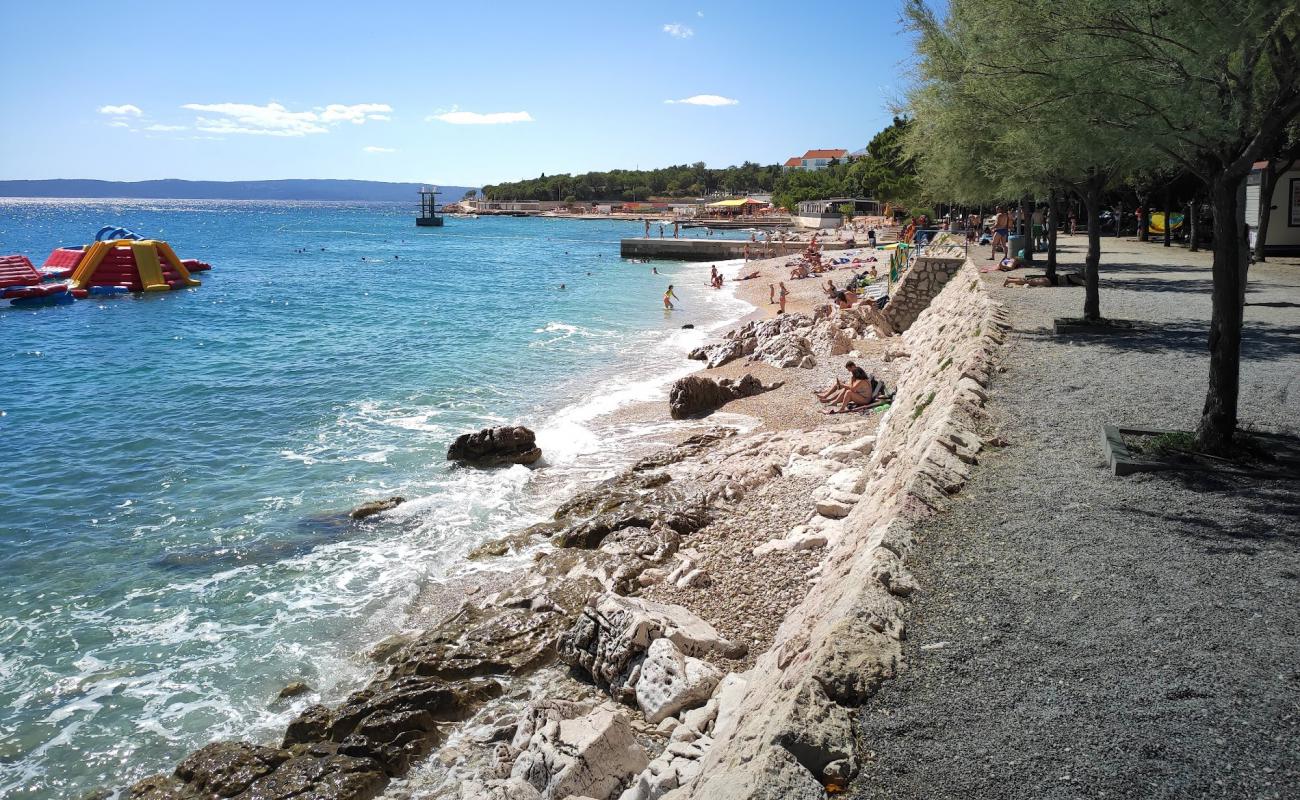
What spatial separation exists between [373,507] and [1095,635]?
1018cm

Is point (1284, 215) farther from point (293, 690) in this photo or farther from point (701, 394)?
point (293, 690)

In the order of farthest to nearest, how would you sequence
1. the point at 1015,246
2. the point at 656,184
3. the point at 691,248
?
1. the point at 656,184
2. the point at 691,248
3. the point at 1015,246

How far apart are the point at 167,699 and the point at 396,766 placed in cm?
306

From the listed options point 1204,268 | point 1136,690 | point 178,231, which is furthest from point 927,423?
point 178,231

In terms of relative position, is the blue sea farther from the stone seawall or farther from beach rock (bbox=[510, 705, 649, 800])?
the stone seawall

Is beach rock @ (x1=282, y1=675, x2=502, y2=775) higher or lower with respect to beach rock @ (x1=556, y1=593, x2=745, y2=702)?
lower

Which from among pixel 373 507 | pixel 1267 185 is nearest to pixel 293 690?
pixel 373 507

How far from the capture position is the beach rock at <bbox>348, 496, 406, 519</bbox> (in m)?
12.4

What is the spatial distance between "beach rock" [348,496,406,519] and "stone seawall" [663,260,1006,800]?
22.8ft

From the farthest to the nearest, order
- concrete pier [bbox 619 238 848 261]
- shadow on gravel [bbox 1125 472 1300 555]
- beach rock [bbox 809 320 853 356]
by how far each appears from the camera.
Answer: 1. concrete pier [bbox 619 238 848 261]
2. beach rock [bbox 809 320 853 356]
3. shadow on gravel [bbox 1125 472 1300 555]

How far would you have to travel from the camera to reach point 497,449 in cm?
1459

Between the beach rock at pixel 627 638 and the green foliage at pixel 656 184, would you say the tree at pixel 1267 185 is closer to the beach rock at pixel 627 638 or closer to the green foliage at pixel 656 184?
the beach rock at pixel 627 638

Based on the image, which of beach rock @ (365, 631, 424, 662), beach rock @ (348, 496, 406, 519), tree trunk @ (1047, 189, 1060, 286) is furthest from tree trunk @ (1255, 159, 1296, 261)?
beach rock @ (365, 631, 424, 662)

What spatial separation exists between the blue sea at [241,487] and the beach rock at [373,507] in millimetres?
288
